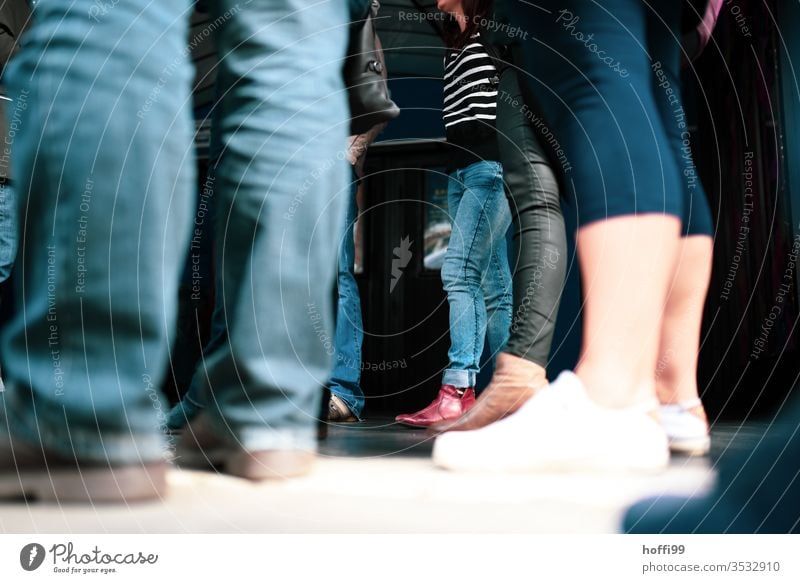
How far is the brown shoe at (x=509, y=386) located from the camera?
2.34 feet

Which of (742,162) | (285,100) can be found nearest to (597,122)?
(742,162)

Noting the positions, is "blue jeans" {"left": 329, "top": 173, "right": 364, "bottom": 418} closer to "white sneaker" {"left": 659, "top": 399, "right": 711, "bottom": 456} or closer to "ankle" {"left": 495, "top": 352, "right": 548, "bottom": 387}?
"ankle" {"left": 495, "top": 352, "right": 548, "bottom": 387}

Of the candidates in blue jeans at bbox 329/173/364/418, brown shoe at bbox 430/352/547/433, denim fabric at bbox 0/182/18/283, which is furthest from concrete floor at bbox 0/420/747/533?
blue jeans at bbox 329/173/364/418

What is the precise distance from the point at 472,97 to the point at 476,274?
264mm

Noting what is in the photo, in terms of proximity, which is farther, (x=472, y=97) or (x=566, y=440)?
(x=472, y=97)

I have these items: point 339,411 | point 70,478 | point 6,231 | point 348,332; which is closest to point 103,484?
point 70,478

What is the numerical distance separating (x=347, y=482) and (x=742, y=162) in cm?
53

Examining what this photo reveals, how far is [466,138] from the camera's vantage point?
960 mm

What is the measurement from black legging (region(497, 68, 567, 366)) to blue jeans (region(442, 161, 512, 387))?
166 millimetres

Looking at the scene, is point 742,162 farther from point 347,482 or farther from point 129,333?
point 129,333

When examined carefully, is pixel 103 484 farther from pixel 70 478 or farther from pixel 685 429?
pixel 685 429

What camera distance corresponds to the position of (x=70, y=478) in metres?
0.58

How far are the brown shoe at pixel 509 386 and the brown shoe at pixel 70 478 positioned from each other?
34cm

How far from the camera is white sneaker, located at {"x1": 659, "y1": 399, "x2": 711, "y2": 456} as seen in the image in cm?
66
